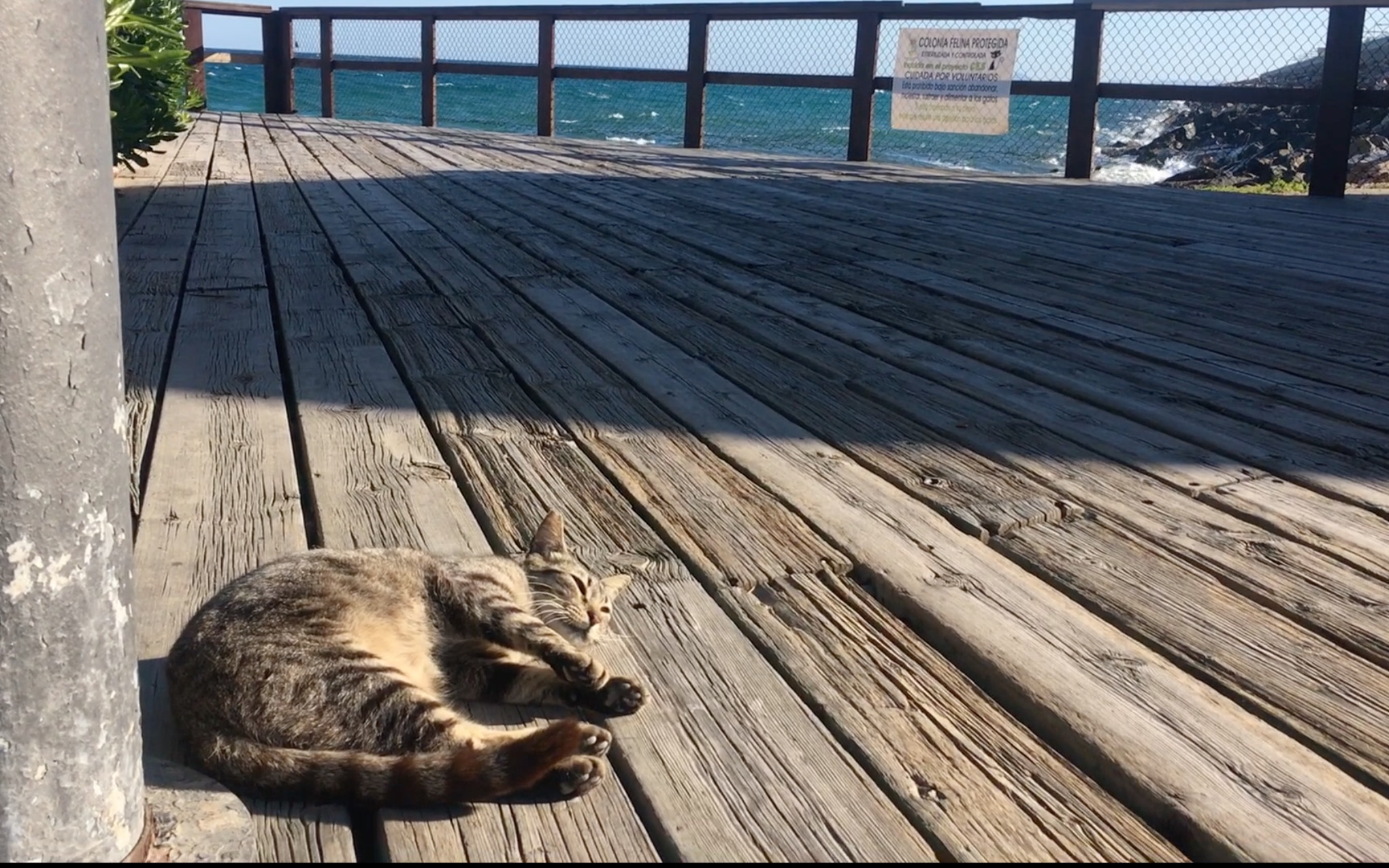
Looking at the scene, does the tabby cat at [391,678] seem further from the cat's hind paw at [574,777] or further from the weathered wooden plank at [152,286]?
the weathered wooden plank at [152,286]

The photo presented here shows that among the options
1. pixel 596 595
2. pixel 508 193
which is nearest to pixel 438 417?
pixel 596 595

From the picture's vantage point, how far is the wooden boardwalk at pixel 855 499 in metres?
1.63

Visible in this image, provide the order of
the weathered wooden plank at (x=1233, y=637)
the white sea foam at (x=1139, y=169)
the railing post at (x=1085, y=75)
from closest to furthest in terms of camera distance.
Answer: the weathered wooden plank at (x=1233, y=637) < the railing post at (x=1085, y=75) < the white sea foam at (x=1139, y=169)

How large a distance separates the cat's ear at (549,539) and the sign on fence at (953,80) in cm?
827

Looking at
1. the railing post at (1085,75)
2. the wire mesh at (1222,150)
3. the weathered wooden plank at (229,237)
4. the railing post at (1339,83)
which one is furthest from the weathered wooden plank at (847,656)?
the wire mesh at (1222,150)

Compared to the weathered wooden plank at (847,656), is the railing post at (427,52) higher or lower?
higher

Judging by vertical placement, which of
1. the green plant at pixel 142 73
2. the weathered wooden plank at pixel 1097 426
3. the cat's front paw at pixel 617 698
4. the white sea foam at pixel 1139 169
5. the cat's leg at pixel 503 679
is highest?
the green plant at pixel 142 73

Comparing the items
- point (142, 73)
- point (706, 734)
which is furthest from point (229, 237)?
point (706, 734)

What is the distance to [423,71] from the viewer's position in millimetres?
14484

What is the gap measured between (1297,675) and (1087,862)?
0.66 metres

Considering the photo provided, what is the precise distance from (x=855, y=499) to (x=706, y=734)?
1040mm

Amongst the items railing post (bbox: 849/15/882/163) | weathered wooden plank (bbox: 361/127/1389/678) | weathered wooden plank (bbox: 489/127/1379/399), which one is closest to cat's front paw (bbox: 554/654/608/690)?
weathered wooden plank (bbox: 361/127/1389/678)

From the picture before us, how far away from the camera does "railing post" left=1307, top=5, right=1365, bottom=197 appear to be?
8156mm

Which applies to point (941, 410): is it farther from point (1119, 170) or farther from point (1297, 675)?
point (1119, 170)
